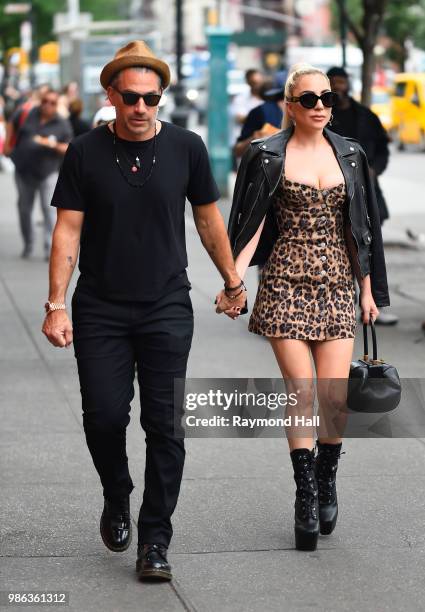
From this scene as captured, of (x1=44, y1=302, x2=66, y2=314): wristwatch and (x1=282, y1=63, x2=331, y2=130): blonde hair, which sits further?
(x1=282, y1=63, x2=331, y2=130): blonde hair

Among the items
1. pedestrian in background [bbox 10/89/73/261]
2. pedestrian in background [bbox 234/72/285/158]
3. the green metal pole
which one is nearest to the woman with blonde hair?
pedestrian in background [bbox 234/72/285/158]

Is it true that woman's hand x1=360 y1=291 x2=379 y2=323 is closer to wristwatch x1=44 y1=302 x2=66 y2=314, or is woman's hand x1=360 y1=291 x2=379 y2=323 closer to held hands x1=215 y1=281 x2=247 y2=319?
held hands x1=215 y1=281 x2=247 y2=319

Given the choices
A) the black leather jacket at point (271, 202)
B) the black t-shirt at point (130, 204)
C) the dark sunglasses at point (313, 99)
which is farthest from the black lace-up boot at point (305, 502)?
the dark sunglasses at point (313, 99)

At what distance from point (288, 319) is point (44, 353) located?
464 centimetres

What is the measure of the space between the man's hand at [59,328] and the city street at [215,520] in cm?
81

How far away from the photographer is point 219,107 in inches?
890

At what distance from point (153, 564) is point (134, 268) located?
1.01m

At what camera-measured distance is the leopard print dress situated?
5.55 metres

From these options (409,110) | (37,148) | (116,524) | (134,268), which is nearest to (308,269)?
(134,268)

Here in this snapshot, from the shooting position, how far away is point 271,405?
6.23 metres

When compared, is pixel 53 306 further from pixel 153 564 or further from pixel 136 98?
pixel 153 564

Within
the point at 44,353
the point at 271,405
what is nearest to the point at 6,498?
the point at 271,405

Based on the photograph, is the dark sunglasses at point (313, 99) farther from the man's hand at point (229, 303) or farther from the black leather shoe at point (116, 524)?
the black leather shoe at point (116, 524)

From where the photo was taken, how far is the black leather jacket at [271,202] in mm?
5566
